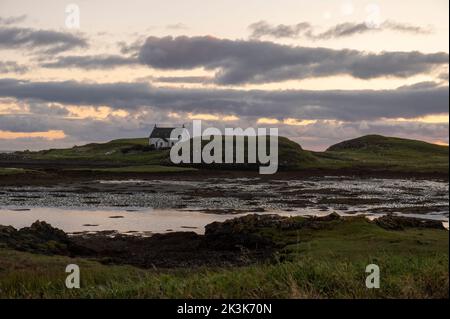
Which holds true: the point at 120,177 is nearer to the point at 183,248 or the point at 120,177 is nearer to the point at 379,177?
the point at 379,177

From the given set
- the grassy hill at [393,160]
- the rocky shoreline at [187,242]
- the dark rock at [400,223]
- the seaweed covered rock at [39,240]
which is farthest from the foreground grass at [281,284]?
the grassy hill at [393,160]

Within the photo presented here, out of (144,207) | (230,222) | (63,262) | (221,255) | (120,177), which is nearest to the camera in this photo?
(63,262)

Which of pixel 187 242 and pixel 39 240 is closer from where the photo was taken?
pixel 39 240

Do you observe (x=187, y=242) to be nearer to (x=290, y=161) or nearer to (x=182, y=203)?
(x=182, y=203)

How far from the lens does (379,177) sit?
10462 cm

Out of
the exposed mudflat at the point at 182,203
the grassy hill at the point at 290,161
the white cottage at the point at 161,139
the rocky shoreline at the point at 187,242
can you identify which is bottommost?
the exposed mudflat at the point at 182,203

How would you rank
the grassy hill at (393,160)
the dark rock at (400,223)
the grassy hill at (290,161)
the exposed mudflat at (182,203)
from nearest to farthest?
the dark rock at (400,223) → the exposed mudflat at (182,203) → the grassy hill at (290,161) → the grassy hill at (393,160)

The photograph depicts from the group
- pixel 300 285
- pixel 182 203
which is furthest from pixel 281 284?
pixel 182 203

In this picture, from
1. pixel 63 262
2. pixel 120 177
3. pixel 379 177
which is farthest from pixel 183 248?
pixel 379 177

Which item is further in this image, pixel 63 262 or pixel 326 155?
pixel 326 155

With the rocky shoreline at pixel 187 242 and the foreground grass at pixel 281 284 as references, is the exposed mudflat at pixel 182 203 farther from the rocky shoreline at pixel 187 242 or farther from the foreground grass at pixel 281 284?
the foreground grass at pixel 281 284
